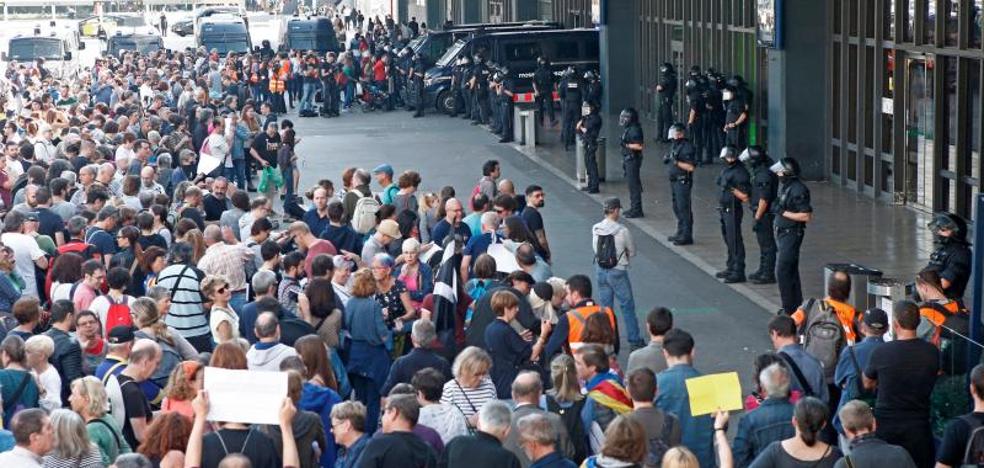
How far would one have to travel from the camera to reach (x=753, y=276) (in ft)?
61.3

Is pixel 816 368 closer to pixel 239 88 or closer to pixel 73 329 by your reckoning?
pixel 73 329

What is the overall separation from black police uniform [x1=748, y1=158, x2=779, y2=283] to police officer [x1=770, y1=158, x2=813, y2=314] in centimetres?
86

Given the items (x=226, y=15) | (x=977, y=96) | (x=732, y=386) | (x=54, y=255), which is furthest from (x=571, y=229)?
(x=226, y=15)

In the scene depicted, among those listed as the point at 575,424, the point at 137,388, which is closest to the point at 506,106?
the point at 137,388

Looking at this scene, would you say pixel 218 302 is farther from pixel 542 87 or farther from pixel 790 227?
pixel 542 87

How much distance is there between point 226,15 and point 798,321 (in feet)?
158

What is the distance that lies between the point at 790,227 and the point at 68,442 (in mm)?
9625

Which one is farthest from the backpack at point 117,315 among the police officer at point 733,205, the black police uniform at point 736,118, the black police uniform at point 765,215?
the black police uniform at point 736,118

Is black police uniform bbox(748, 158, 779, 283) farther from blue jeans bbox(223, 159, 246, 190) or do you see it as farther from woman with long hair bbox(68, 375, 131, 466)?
blue jeans bbox(223, 159, 246, 190)

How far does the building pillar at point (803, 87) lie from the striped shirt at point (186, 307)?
50.1 feet

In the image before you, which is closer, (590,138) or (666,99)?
(590,138)

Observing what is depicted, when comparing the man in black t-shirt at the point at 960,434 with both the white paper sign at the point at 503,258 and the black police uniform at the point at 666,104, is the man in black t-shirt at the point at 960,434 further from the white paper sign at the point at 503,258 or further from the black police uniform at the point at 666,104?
the black police uniform at the point at 666,104

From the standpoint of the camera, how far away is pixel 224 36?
5269cm

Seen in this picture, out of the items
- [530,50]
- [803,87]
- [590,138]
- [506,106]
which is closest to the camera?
[590,138]
